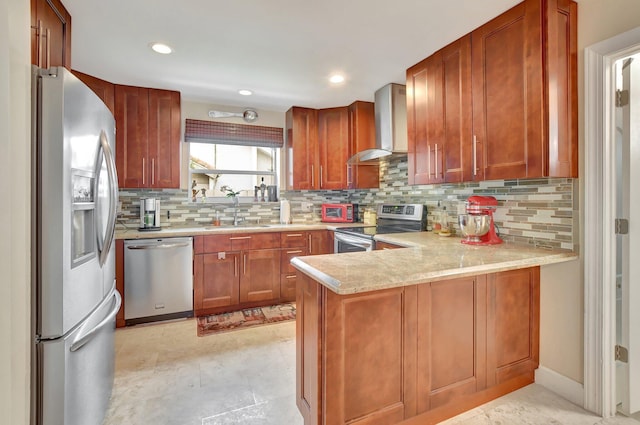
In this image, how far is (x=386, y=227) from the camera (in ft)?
11.5

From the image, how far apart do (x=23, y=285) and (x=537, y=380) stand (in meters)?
2.85

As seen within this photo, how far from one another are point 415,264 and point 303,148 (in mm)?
2807

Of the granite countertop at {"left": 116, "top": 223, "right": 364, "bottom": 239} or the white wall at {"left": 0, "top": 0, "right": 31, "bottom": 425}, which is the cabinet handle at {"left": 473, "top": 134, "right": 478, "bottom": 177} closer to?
the granite countertop at {"left": 116, "top": 223, "right": 364, "bottom": 239}

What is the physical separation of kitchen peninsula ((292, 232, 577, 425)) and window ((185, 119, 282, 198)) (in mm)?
2685

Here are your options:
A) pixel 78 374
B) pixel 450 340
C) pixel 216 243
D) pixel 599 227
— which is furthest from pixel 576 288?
pixel 216 243

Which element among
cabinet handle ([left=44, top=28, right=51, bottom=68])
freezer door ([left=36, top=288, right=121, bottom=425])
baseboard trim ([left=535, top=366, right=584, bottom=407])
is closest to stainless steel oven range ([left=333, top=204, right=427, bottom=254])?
baseboard trim ([left=535, top=366, right=584, bottom=407])

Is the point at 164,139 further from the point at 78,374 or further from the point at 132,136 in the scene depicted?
the point at 78,374

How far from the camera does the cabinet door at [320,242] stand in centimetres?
371

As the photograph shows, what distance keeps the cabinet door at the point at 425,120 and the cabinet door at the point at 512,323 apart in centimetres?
91

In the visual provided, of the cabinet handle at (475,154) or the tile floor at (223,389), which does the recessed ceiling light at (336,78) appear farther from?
the tile floor at (223,389)

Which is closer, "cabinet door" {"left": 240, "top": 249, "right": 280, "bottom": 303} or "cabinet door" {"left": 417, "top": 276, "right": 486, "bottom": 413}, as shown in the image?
"cabinet door" {"left": 417, "top": 276, "right": 486, "bottom": 413}

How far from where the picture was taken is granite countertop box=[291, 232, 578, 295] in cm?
129

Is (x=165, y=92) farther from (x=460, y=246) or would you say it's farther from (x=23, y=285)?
(x=460, y=246)

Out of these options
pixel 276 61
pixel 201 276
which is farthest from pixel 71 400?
pixel 276 61
